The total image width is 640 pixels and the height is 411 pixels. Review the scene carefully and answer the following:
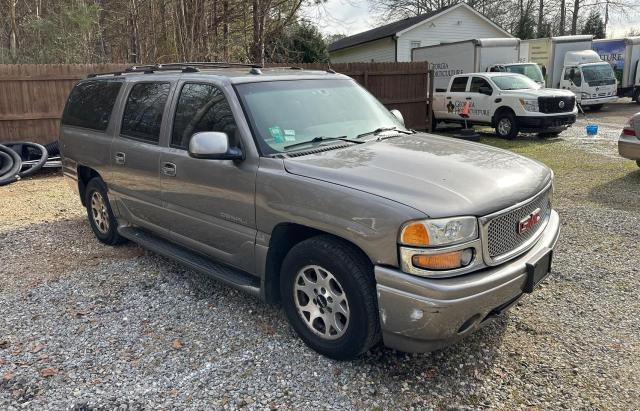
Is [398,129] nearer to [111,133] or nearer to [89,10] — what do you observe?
[111,133]

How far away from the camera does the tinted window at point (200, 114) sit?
382cm

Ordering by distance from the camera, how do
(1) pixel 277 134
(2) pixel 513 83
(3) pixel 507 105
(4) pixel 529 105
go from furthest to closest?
(2) pixel 513 83, (3) pixel 507 105, (4) pixel 529 105, (1) pixel 277 134

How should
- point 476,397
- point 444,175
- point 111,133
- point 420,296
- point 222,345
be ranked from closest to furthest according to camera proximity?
point 420,296 < point 476,397 < point 444,175 < point 222,345 < point 111,133

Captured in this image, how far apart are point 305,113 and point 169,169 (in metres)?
1.26

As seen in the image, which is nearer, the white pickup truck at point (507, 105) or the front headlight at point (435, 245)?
the front headlight at point (435, 245)

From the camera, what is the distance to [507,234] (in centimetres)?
307

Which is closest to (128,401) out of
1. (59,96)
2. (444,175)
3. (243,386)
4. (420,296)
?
(243,386)

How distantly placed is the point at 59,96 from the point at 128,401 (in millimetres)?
9218

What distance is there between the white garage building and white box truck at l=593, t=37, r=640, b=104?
7.01m

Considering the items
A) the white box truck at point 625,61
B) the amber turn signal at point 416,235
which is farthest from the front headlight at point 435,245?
the white box truck at point 625,61

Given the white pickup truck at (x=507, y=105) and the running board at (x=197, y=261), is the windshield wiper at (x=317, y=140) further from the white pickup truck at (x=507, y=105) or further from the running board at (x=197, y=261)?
the white pickup truck at (x=507, y=105)

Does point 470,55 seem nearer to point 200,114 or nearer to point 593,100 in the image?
point 593,100

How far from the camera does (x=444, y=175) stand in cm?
318

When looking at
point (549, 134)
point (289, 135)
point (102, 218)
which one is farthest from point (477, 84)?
point (289, 135)
